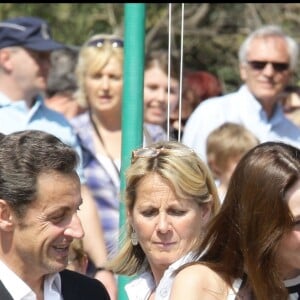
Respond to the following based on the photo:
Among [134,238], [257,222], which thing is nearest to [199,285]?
[257,222]

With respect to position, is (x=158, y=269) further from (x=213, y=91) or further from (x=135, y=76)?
(x=213, y=91)

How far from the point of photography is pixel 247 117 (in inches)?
242

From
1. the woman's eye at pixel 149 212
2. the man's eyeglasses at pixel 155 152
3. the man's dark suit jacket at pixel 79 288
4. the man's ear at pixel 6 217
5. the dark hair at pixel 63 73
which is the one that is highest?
the dark hair at pixel 63 73

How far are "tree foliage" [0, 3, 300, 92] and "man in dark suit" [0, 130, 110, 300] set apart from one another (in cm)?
543

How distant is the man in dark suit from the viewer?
3.30 meters

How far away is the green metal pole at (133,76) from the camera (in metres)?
4.12

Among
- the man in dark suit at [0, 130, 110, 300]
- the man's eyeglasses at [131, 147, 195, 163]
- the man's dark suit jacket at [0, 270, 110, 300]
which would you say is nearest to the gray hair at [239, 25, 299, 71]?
the man's eyeglasses at [131, 147, 195, 163]

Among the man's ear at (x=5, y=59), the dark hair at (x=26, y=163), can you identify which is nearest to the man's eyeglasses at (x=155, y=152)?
the dark hair at (x=26, y=163)

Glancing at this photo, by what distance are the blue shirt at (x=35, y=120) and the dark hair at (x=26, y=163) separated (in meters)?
2.11

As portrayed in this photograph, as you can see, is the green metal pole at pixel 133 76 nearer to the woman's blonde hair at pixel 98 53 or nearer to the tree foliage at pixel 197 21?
the woman's blonde hair at pixel 98 53

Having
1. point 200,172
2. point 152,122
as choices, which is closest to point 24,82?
point 152,122

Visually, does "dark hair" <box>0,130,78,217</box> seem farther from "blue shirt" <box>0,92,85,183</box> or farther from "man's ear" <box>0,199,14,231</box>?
"blue shirt" <box>0,92,85,183</box>

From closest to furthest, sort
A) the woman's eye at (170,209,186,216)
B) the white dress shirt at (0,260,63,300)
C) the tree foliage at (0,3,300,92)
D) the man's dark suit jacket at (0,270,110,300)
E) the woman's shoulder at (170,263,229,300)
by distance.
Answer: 1. the woman's shoulder at (170,263,229,300)
2. the white dress shirt at (0,260,63,300)
3. the man's dark suit jacket at (0,270,110,300)
4. the woman's eye at (170,209,186,216)
5. the tree foliage at (0,3,300,92)

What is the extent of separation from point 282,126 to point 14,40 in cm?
155
